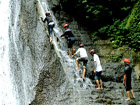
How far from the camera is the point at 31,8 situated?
36.7 ft

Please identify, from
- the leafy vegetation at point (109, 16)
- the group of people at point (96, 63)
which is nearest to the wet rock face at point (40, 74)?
the group of people at point (96, 63)

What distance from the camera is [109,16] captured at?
14945mm

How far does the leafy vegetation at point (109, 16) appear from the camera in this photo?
13266mm

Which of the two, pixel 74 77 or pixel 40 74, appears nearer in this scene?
pixel 40 74

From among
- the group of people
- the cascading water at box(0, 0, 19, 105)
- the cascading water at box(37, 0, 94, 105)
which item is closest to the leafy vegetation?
the cascading water at box(37, 0, 94, 105)

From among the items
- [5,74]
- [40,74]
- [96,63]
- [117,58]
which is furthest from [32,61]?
[117,58]

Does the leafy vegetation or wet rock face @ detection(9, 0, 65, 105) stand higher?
the leafy vegetation

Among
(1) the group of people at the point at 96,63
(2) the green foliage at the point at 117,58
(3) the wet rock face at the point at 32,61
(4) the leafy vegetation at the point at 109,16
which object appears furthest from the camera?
(4) the leafy vegetation at the point at 109,16

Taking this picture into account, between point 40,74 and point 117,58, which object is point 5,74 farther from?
point 117,58

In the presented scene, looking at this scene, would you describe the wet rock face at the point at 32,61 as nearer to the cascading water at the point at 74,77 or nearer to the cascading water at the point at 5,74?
the cascading water at the point at 5,74

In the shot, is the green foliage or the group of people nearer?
the group of people

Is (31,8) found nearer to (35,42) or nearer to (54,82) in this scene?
(35,42)

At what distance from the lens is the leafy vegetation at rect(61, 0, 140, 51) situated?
1327 cm

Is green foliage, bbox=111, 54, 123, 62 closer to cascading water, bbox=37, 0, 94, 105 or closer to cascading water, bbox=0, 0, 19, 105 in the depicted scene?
cascading water, bbox=37, 0, 94, 105
